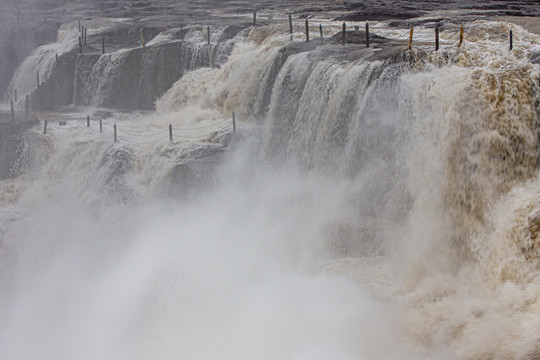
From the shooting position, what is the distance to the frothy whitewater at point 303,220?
10.1m

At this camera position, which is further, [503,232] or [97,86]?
[97,86]

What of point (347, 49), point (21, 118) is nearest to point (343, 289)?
point (347, 49)

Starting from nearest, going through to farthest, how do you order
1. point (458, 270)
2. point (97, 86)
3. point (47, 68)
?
1. point (458, 270)
2. point (97, 86)
3. point (47, 68)

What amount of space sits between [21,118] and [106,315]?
10240 mm

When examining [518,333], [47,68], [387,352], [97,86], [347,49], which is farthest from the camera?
[47,68]

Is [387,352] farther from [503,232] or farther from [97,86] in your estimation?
[97,86]

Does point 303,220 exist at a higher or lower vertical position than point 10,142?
lower

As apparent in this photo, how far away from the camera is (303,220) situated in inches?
565

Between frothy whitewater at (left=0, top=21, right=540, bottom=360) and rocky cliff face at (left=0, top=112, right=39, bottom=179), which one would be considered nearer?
frothy whitewater at (left=0, top=21, right=540, bottom=360)

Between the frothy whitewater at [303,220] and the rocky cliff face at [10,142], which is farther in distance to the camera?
the rocky cliff face at [10,142]

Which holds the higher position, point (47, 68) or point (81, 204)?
point (47, 68)

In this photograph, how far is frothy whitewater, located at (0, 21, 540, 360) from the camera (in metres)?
10.1

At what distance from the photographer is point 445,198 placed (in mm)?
11195

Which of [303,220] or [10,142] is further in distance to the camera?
[10,142]
